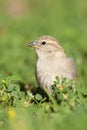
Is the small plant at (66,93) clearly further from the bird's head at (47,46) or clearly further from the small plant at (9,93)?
the bird's head at (47,46)

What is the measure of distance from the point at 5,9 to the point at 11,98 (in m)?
10.5

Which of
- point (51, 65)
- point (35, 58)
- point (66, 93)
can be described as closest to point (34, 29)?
point (35, 58)

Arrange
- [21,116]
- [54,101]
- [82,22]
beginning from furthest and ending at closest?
1. [82,22]
2. [54,101]
3. [21,116]

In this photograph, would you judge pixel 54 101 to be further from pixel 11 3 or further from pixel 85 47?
pixel 11 3

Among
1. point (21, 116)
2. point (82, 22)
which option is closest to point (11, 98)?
point (21, 116)

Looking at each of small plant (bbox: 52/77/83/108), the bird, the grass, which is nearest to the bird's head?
the bird

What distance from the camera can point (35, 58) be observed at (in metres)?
12.4

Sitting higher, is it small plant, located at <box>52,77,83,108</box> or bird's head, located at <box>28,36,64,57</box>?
bird's head, located at <box>28,36,64,57</box>

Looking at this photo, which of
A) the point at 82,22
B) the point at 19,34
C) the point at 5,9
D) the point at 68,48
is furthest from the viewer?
the point at 5,9

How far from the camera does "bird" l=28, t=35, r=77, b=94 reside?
8789 millimetres

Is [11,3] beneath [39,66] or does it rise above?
above

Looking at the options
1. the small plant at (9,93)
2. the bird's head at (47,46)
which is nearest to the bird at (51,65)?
the bird's head at (47,46)

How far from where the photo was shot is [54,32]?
1483 centimetres

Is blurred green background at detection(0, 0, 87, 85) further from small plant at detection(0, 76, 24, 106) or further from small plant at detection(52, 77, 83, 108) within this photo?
small plant at detection(52, 77, 83, 108)
